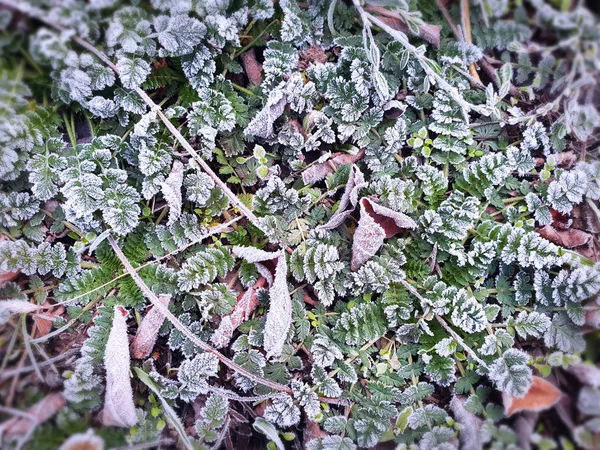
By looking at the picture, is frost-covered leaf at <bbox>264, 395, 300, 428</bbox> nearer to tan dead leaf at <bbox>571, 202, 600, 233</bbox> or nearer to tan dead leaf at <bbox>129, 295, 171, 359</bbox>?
tan dead leaf at <bbox>129, 295, 171, 359</bbox>

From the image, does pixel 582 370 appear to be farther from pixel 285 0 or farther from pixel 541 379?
pixel 285 0

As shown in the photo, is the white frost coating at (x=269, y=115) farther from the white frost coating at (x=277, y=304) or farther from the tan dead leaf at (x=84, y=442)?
the tan dead leaf at (x=84, y=442)

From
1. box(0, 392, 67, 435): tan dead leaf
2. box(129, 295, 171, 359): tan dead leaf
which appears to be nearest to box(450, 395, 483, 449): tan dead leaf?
box(129, 295, 171, 359): tan dead leaf

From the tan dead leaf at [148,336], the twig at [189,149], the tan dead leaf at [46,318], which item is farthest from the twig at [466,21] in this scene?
the tan dead leaf at [46,318]

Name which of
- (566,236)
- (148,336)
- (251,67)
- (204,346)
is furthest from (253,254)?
(566,236)

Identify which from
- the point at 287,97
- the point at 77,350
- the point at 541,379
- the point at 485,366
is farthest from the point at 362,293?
the point at 77,350

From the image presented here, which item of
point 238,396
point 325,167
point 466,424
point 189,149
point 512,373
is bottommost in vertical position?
point 466,424

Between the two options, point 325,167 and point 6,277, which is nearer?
point 6,277

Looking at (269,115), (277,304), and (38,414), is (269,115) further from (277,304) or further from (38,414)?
(38,414)
